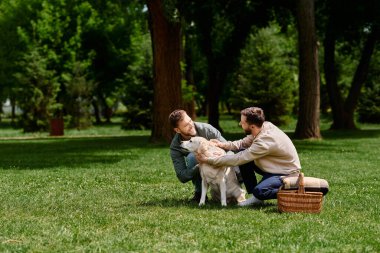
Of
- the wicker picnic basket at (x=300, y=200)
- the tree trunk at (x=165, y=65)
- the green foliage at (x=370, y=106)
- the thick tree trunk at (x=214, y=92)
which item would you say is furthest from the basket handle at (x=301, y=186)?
the green foliage at (x=370, y=106)

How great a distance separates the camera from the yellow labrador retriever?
31.3 feet

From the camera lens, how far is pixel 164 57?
24.5 metres

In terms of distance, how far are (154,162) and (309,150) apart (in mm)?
6491

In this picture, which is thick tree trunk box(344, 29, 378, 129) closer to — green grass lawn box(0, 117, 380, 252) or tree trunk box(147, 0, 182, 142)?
tree trunk box(147, 0, 182, 142)

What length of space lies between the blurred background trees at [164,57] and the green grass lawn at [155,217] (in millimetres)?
10807

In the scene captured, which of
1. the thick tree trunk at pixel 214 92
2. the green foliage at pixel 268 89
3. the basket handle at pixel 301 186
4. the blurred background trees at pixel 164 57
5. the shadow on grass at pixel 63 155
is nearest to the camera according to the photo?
the basket handle at pixel 301 186

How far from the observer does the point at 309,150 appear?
22.0 m

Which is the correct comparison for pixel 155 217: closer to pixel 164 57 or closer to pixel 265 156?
pixel 265 156

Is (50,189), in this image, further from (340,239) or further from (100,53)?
(100,53)

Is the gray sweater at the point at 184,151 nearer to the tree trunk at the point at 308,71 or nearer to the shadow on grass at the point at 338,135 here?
the tree trunk at the point at 308,71

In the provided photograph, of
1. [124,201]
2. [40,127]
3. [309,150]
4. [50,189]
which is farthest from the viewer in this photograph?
[40,127]

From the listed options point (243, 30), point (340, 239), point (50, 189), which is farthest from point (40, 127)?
point (340, 239)

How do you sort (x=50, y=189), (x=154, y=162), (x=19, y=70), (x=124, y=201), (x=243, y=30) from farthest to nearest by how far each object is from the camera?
1. (x=19, y=70)
2. (x=243, y=30)
3. (x=154, y=162)
4. (x=50, y=189)
5. (x=124, y=201)

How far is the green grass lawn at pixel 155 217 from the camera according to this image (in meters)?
7.13
